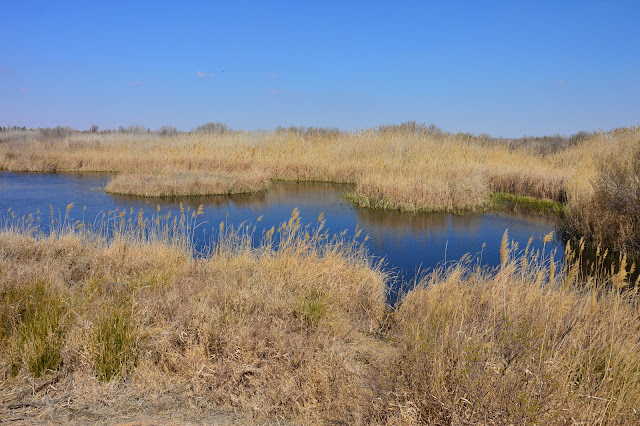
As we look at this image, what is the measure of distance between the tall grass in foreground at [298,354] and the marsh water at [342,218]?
2478 millimetres

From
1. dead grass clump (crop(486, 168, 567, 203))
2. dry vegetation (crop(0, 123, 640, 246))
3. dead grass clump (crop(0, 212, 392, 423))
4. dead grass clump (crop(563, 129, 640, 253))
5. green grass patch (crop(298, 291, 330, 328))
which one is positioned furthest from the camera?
dead grass clump (crop(486, 168, 567, 203))

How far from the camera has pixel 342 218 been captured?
12805 mm

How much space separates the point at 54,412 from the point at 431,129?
82.0 ft

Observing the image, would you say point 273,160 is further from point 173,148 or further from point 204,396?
point 204,396

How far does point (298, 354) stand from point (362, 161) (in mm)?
18378

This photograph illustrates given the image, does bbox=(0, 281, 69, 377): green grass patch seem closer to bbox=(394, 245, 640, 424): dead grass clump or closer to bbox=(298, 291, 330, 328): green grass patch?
bbox=(298, 291, 330, 328): green grass patch

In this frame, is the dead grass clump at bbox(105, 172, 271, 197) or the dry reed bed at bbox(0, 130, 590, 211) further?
the dead grass clump at bbox(105, 172, 271, 197)

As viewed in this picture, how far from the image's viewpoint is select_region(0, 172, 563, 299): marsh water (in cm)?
930

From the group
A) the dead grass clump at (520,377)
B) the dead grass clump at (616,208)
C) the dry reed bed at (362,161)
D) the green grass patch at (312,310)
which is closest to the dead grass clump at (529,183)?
the dry reed bed at (362,161)

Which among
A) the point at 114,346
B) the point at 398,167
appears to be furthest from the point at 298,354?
the point at 398,167

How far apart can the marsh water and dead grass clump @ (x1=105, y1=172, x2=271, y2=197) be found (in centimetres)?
62

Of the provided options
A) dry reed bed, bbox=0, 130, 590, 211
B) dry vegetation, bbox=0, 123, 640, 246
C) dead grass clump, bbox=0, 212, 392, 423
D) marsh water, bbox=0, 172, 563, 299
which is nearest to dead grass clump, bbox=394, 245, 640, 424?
dead grass clump, bbox=0, 212, 392, 423

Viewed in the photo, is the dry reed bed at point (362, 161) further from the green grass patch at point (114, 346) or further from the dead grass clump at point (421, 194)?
the green grass patch at point (114, 346)

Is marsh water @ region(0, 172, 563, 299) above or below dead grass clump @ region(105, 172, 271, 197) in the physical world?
below
